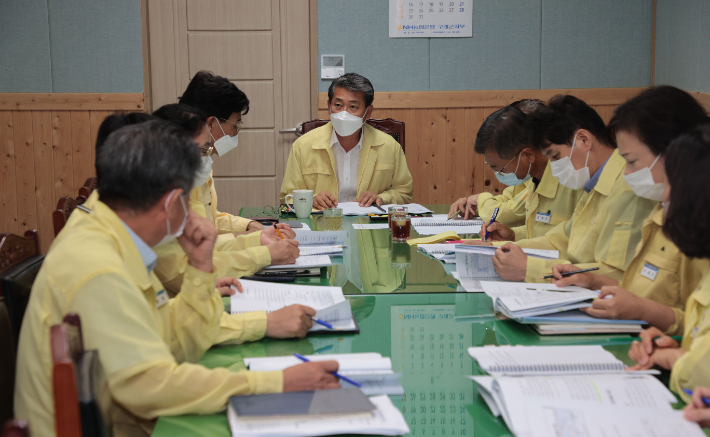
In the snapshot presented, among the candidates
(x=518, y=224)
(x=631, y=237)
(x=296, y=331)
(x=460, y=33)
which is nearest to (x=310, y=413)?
(x=296, y=331)

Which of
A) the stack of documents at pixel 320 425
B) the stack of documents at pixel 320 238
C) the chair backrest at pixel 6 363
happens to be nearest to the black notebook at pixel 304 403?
the stack of documents at pixel 320 425

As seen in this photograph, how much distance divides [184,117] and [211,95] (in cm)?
62

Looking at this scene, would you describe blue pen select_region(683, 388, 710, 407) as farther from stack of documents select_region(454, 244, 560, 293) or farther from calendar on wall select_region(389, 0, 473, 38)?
calendar on wall select_region(389, 0, 473, 38)

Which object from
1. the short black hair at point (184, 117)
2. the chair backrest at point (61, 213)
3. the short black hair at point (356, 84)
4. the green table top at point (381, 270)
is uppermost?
the short black hair at point (356, 84)

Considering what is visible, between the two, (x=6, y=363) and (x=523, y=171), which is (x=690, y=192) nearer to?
(x=6, y=363)

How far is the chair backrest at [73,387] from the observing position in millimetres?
821

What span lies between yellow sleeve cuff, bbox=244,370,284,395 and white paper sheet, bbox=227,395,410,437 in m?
0.06

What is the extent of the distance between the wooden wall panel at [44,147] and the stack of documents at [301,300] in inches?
126

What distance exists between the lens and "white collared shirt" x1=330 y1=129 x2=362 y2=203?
365 centimetres

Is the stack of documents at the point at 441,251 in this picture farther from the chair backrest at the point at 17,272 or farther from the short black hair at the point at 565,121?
the chair backrest at the point at 17,272

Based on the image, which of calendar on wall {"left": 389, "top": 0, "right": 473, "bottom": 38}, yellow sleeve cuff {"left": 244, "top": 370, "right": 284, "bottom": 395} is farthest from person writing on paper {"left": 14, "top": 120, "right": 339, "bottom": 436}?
calendar on wall {"left": 389, "top": 0, "right": 473, "bottom": 38}

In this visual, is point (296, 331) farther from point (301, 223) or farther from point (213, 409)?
point (301, 223)

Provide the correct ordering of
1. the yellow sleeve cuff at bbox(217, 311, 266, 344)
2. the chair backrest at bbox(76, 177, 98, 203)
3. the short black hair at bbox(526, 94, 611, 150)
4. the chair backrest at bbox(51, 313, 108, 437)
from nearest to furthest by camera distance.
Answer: the chair backrest at bbox(51, 313, 108, 437)
the yellow sleeve cuff at bbox(217, 311, 266, 344)
the short black hair at bbox(526, 94, 611, 150)
the chair backrest at bbox(76, 177, 98, 203)

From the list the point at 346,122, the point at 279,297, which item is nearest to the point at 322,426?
the point at 279,297
